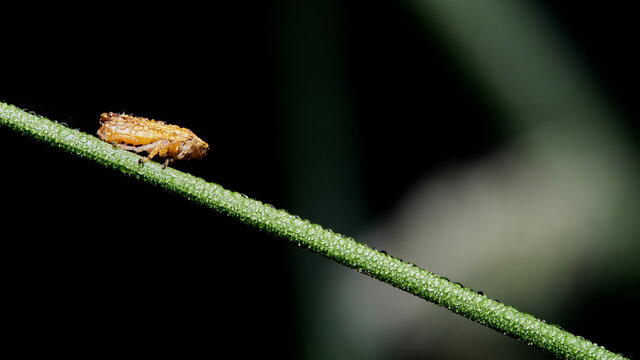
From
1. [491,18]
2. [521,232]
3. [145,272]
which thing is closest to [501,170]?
[521,232]

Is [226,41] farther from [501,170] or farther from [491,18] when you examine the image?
[501,170]

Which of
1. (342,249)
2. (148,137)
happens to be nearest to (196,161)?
(148,137)

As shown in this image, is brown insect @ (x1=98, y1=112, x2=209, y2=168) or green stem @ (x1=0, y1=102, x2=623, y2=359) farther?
brown insect @ (x1=98, y1=112, x2=209, y2=168)

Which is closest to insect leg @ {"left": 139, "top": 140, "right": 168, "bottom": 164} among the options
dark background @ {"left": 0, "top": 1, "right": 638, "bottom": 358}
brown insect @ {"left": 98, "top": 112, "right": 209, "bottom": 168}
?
brown insect @ {"left": 98, "top": 112, "right": 209, "bottom": 168}

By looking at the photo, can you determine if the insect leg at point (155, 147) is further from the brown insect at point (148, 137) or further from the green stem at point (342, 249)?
the green stem at point (342, 249)

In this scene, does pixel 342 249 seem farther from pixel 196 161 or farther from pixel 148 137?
pixel 196 161

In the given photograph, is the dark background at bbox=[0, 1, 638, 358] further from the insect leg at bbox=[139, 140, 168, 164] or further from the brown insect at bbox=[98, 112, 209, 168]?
the insect leg at bbox=[139, 140, 168, 164]
